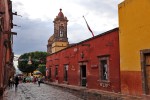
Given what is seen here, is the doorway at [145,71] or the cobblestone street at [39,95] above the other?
the doorway at [145,71]

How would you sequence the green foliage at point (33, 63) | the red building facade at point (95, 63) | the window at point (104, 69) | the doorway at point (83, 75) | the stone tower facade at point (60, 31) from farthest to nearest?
the green foliage at point (33, 63) → the stone tower facade at point (60, 31) → the doorway at point (83, 75) → the window at point (104, 69) → the red building facade at point (95, 63)

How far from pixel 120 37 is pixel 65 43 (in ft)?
132

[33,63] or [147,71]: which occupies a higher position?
[33,63]

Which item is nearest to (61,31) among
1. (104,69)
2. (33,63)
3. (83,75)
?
(33,63)

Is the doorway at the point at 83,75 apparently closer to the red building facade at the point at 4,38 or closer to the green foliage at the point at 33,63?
the red building facade at the point at 4,38

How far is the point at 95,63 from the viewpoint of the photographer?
66.6ft

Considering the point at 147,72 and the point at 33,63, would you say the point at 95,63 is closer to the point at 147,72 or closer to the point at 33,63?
the point at 147,72

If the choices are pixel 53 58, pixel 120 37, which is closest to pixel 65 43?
pixel 53 58

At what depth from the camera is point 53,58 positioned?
3812 centimetres

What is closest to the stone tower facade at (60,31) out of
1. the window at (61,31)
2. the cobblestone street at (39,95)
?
the window at (61,31)

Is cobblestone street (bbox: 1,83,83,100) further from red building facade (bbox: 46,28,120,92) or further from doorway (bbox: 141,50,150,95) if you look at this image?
doorway (bbox: 141,50,150,95)

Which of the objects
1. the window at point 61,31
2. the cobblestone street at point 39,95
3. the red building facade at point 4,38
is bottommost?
the cobblestone street at point 39,95

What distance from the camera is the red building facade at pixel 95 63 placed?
16.9 meters

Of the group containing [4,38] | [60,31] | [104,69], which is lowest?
Answer: [104,69]
